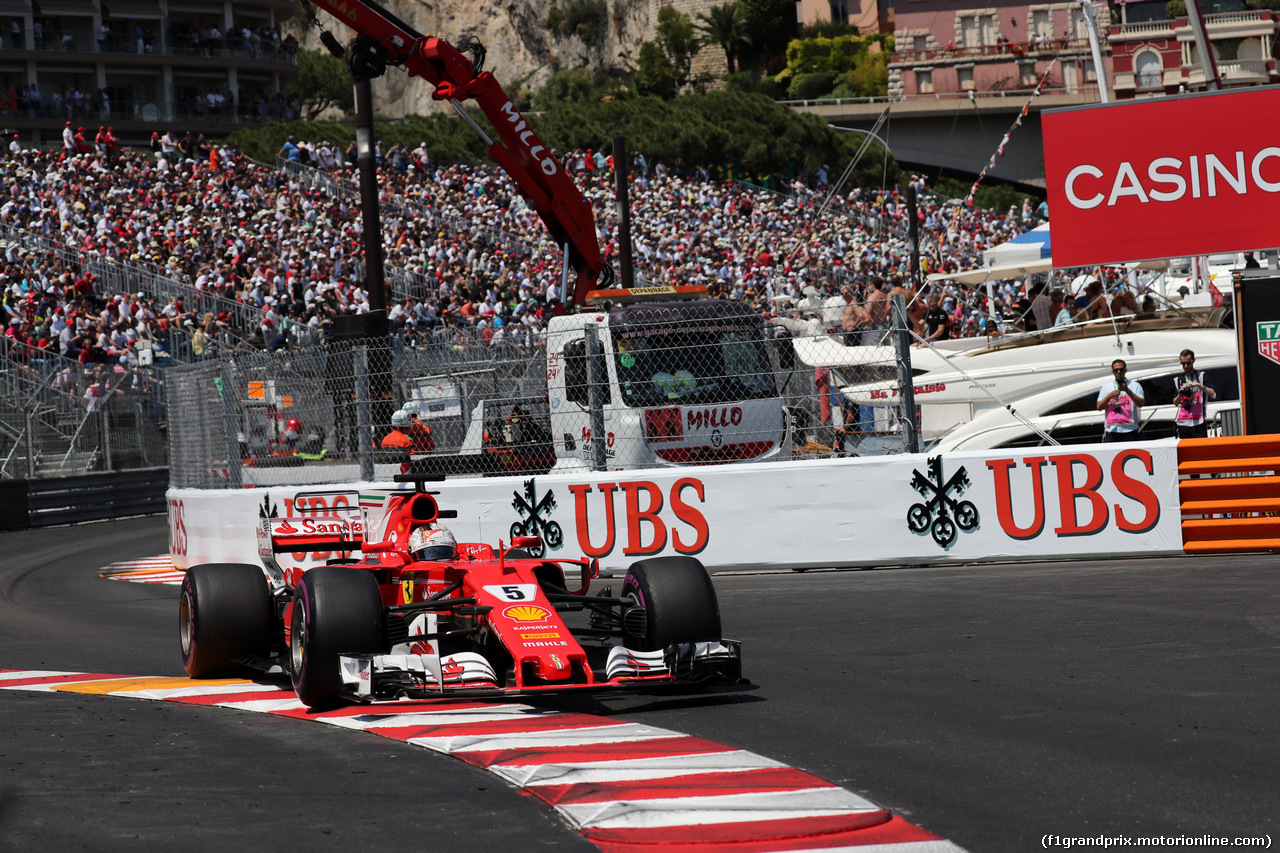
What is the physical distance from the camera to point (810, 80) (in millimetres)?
79688

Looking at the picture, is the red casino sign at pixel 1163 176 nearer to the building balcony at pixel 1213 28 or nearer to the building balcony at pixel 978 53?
the building balcony at pixel 1213 28

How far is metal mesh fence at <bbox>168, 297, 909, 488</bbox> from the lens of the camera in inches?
499

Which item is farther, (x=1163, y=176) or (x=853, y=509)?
(x=1163, y=176)

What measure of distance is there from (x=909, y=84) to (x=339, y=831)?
247 feet

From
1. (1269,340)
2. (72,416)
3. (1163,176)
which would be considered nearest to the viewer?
(1269,340)

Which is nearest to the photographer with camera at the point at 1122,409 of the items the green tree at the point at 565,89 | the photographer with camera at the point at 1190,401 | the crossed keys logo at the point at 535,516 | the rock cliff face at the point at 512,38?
the photographer with camera at the point at 1190,401

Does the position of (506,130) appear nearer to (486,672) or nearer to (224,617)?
(224,617)

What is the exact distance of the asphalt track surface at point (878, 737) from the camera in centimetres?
481

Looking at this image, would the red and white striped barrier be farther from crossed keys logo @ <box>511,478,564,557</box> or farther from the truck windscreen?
the truck windscreen

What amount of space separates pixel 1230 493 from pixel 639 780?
7.92 m

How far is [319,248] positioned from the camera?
104ft

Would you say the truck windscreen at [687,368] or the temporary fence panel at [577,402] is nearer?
the temporary fence panel at [577,402]

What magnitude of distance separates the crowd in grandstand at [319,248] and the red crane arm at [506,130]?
Result: 160 inches

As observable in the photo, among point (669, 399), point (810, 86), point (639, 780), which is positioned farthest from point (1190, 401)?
point (810, 86)
